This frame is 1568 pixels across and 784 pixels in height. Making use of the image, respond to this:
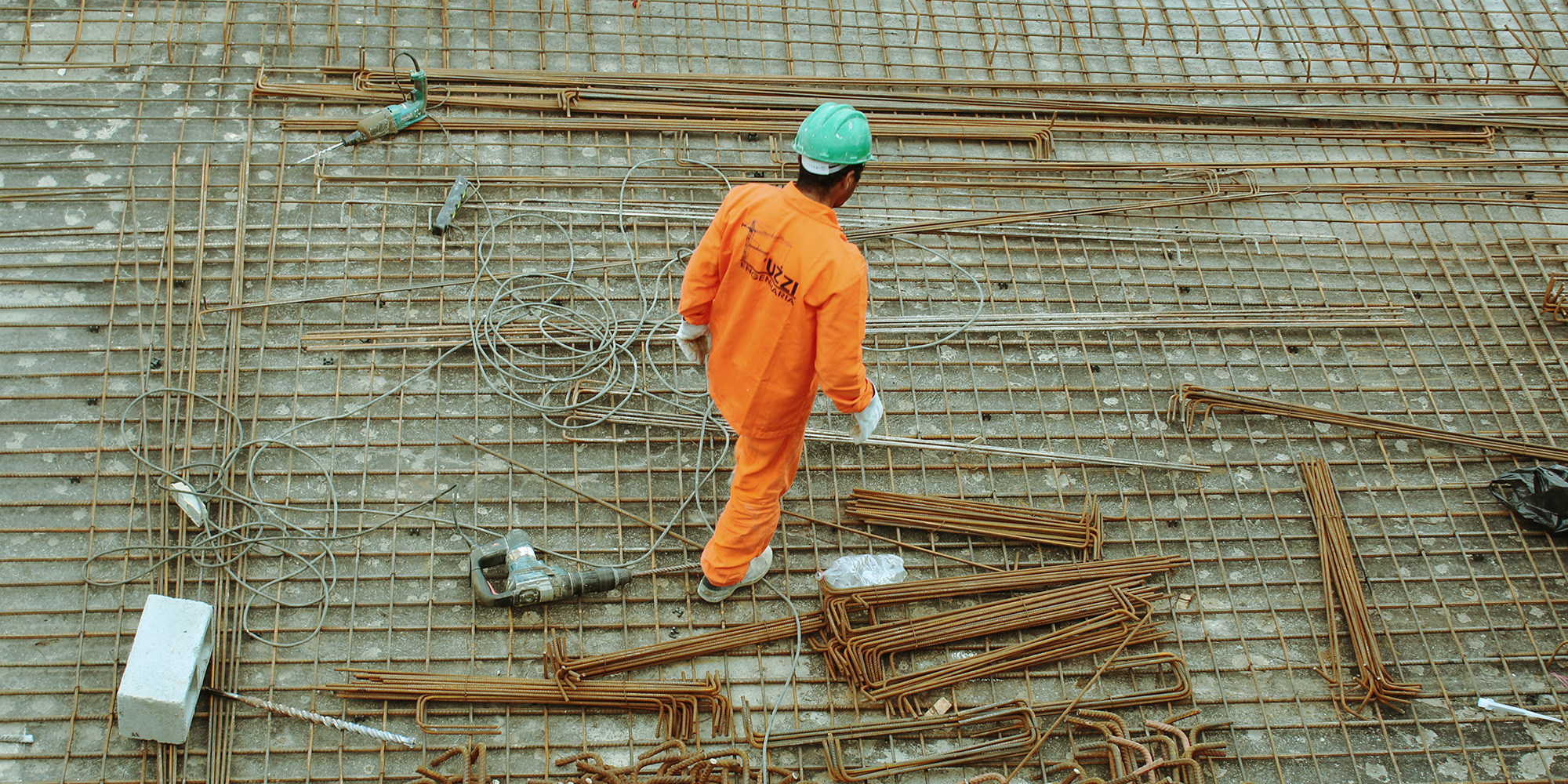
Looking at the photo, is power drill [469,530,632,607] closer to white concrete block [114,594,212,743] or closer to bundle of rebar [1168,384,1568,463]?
white concrete block [114,594,212,743]

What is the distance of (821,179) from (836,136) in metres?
0.17

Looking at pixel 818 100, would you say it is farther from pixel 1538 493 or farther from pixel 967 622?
pixel 1538 493

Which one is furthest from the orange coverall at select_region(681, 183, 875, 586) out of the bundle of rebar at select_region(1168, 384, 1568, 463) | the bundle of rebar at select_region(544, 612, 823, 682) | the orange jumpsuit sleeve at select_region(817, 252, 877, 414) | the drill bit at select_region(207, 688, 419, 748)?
the bundle of rebar at select_region(1168, 384, 1568, 463)

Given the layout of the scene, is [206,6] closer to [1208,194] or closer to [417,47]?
[417,47]

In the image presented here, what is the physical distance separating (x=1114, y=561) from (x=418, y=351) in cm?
331

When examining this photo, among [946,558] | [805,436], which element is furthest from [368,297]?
[946,558]

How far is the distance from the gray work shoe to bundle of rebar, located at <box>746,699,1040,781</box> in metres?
0.56

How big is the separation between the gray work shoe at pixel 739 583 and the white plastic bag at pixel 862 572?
0.28 metres

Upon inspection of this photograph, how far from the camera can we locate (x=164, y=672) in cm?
393

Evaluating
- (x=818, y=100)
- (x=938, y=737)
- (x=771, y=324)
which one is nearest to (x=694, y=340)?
(x=771, y=324)

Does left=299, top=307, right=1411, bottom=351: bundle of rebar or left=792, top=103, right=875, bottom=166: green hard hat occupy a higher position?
left=299, top=307, right=1411, bottom=351: bundle of rebar

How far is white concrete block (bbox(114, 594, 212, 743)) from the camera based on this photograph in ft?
12.7

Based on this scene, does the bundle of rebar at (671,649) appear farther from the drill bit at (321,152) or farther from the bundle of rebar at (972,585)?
the drill bit at (321,152)

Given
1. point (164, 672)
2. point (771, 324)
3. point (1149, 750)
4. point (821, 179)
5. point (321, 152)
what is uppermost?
point (321, 152)
